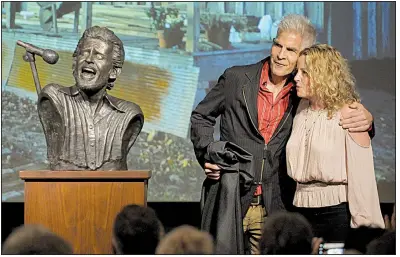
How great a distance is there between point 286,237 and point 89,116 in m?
1.51

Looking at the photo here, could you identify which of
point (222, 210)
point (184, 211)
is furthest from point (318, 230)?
point (184, 211)

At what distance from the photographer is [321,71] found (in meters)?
4.87

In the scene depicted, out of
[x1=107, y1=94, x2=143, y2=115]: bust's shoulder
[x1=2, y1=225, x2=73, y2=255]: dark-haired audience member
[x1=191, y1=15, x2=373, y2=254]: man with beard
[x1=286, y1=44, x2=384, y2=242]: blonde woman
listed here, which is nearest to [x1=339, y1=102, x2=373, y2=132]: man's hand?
[x1=286, y1=44, x2=384, y2=242]: blonde woman

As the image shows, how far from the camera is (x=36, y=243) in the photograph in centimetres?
389

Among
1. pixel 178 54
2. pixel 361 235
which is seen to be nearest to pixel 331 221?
pixel 361 235

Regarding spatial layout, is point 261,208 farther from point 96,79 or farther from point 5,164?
point 5,164

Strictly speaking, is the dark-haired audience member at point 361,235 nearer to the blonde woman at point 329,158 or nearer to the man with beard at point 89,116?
the blonde woman at point 329,158

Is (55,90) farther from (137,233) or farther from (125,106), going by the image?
(137,233)

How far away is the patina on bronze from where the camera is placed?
5309 mm

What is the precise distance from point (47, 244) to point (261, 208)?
1.42 metres

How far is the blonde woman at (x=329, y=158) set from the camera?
4.78m

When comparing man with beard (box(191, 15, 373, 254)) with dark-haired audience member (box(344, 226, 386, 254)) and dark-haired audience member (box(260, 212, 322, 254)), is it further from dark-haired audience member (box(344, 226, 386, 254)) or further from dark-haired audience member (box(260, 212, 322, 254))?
Answer: dark-haired audience member (box(260, 212, 322, 254))

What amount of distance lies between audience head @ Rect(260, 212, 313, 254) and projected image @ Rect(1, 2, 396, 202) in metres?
2.95

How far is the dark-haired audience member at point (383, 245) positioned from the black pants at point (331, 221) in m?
0.45
